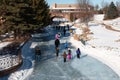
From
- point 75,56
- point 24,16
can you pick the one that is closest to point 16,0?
point 24,16

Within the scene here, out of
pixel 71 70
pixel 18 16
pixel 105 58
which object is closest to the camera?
pixel 71 70

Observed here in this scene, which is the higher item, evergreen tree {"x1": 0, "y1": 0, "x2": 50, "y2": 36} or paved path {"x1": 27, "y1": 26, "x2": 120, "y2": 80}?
evergreen tree {"x1": 0, "y1": 0, "x2": 50, "y2": 36}

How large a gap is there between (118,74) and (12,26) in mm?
20004

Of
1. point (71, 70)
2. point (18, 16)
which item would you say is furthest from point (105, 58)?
point (18, 16)

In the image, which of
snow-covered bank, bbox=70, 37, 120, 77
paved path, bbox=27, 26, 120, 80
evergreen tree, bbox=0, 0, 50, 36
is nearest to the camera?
paved path, bbox=27, 26, 120, 80

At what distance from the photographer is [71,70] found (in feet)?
76.2

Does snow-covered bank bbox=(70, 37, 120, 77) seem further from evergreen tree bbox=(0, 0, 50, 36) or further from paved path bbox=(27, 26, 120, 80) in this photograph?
evergreen tree bbox=(0, 0, 50, 36)

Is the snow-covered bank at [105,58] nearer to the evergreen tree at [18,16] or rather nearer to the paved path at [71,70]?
the paved path at [71,70]

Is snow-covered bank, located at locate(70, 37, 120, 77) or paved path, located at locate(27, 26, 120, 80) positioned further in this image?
snow-covered bank, located at locate(70, 37, 120, 77)

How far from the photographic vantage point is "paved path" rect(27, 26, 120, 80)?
827 inches

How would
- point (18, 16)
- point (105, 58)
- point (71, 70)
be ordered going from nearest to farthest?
point (71, 70)
point (105, 58)
point (18, 16)

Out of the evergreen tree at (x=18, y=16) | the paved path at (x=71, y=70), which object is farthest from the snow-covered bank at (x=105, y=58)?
the evergreen tree at (x=18, y=16)

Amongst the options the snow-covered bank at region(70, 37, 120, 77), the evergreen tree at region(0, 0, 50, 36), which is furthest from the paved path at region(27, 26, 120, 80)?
the evergreen tree at region(0, 0, 50, 36)

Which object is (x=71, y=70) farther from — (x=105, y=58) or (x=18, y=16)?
(x=18, y=16)
